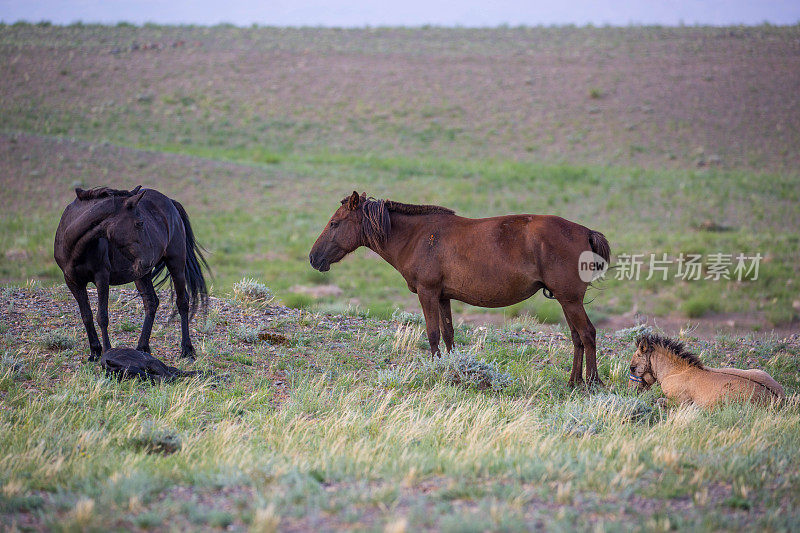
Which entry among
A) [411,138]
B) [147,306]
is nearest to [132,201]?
Result: [147,306]

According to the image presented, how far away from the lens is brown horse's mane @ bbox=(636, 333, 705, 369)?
8288 millimetres

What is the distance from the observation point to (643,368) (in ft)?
28.2

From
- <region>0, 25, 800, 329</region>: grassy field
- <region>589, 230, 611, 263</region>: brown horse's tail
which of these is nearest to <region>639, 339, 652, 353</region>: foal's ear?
<region>589, 230, 611, 263</region>: brown horse's tail

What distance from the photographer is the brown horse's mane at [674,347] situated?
27.2 feet

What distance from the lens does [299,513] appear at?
4344 millimetres

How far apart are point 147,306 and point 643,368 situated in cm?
640

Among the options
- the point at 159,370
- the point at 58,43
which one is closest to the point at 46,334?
the point at 159,370

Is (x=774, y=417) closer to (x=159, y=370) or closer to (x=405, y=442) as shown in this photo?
(x=405, y=442)

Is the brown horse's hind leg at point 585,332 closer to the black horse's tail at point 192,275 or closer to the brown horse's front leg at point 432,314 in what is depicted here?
the brown horse's front leg at point 432,314

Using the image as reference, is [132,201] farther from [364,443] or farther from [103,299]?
[364,443]

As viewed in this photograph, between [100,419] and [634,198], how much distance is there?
26.3 m

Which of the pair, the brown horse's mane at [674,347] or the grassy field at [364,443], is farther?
the brown horse's mane at [674,347]

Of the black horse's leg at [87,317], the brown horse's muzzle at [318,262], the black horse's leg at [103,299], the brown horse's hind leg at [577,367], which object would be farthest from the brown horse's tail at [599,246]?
the black horse's leg at [87,317]

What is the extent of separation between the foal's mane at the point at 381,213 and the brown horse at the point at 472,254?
0.5 inches
